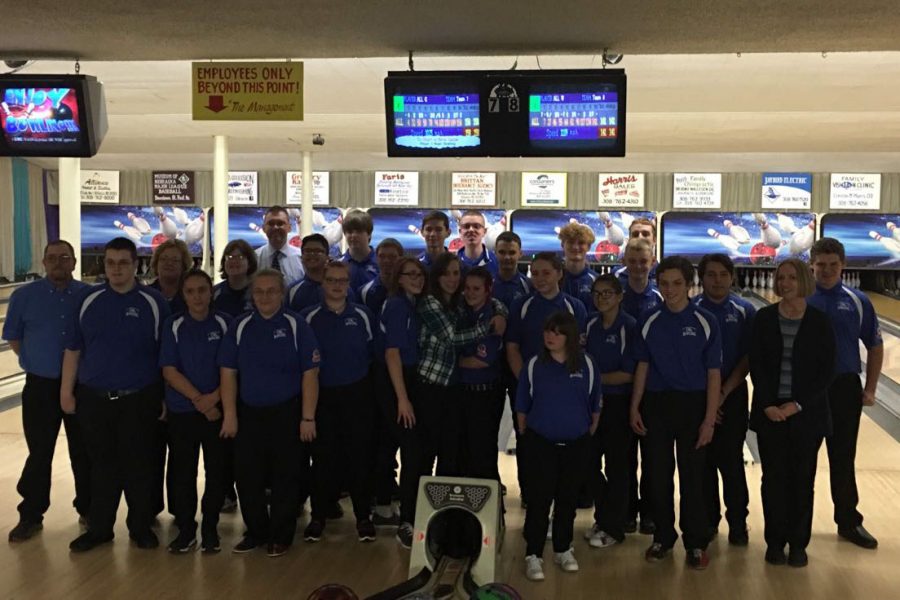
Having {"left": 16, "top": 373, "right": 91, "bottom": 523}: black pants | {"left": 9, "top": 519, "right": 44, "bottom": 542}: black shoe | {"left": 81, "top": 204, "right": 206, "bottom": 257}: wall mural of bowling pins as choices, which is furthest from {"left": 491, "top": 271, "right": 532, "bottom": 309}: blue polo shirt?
{"left": 81, "top": 204, "right": 206, "bottom": 257}: wall mural of bowling pins

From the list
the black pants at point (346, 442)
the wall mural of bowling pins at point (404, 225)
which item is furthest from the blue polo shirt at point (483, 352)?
the wall mural of bowling pins at point (404, 225)

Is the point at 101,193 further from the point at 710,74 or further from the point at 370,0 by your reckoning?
the point at 370,0

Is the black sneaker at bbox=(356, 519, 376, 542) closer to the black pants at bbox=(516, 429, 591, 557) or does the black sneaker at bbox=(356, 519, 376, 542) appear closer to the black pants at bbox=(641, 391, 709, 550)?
the black pants at bbox=(516, 429, 591, 557)

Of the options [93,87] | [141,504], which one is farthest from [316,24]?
[141,504]

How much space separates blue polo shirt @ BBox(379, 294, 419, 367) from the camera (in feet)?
11.7

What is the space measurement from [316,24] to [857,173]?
10.9m

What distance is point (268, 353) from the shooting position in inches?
134

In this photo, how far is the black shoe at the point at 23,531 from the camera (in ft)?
12.0

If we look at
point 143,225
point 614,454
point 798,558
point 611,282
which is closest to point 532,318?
point 611,282

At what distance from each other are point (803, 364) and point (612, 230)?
9.95m

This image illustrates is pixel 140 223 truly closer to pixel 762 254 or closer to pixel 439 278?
pixel 762 254

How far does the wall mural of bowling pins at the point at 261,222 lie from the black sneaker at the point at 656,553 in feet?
34.1

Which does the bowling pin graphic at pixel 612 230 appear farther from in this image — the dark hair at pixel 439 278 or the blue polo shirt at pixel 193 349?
the blue polo shirt at pixel 193 349

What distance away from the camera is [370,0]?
9.87 feet
